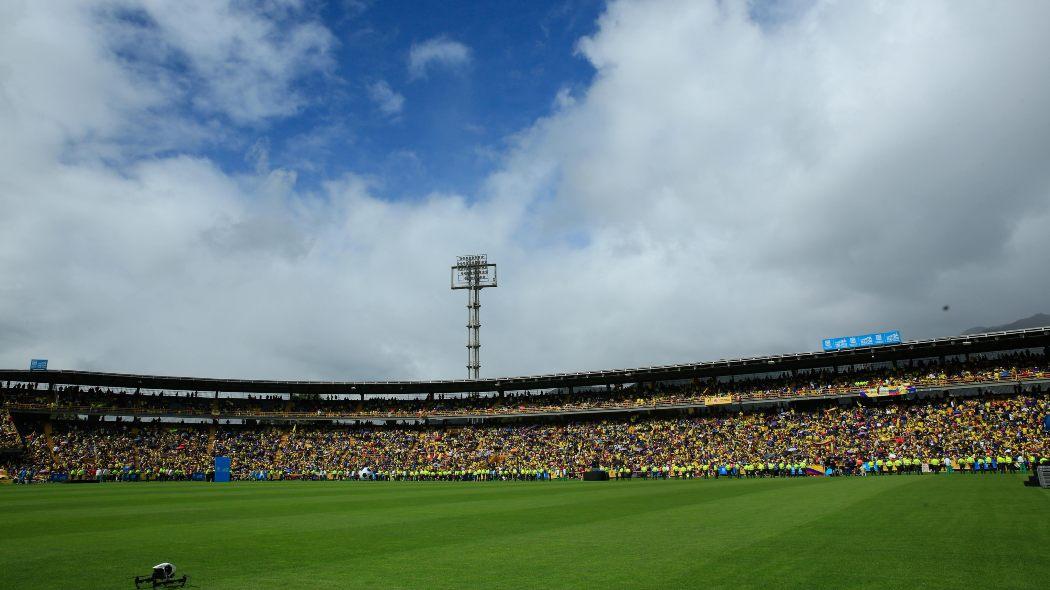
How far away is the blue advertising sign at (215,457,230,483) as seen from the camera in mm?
54500

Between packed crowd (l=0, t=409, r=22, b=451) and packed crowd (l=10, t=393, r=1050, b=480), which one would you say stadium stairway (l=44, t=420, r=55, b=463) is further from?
packed crowd (l=0, t=409, r=22, b=451)

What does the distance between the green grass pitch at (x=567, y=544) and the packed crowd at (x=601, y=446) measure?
75.1 feet

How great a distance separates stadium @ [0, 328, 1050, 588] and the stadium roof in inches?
13.6

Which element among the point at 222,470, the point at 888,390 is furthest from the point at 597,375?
the point at 222,470

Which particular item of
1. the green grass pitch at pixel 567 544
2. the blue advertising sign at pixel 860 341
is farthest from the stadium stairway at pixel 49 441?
the blue advertising sign at pixel 860 341

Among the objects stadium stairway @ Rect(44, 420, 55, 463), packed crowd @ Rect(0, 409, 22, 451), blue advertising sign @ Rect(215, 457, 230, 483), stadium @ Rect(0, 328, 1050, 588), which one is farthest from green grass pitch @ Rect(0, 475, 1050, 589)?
stadium stairway @ Rect(44, 420, 55, 463)

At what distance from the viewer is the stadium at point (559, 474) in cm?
1155

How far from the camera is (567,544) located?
13570 mm

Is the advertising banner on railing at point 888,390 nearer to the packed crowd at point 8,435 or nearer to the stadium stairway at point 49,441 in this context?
the stadium stairway at point 49,441

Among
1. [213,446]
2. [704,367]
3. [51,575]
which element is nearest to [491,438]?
[704,367]

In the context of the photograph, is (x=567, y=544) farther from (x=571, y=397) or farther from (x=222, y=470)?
(x=571, y=397)

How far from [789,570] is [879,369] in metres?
54.7

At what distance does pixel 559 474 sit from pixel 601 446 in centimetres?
772

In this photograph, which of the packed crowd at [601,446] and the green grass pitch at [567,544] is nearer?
the green grass pitch at [567,544]
